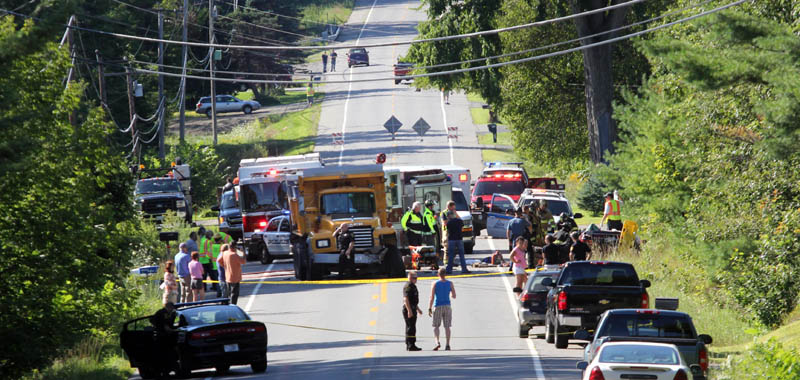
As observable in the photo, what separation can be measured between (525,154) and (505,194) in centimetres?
1109

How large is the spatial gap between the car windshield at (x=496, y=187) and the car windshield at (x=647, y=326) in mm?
27410

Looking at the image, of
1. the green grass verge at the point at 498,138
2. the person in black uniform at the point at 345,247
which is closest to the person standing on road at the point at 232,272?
the person in black uniform at the point at 345,247

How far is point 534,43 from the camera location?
51.0 meters

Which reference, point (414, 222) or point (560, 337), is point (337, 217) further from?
point (560, 337)

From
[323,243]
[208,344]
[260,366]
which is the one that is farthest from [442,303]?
[323,243]

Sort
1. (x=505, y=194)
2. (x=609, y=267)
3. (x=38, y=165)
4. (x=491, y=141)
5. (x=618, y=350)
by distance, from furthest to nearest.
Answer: (x=491, y=141) < (x=505, y=194) < (x=609, y=267) < (x=38, y=165) < (x=618, y=350)

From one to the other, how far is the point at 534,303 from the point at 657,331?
6451mm

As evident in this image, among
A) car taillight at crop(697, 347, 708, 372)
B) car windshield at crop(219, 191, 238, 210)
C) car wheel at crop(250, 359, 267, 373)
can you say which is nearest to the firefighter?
car windshield at crop(219, 191, 238, 210)

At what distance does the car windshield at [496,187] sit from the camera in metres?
45.8

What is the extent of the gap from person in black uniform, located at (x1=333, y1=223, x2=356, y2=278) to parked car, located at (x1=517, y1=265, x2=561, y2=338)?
23.5ft

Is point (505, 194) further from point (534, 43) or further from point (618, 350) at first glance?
point (618, 350)

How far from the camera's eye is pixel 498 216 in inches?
1603

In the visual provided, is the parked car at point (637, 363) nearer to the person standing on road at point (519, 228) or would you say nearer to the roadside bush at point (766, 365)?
the roadside bush at point (766, 365)

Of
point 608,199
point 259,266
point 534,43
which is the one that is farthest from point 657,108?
point 534,43
